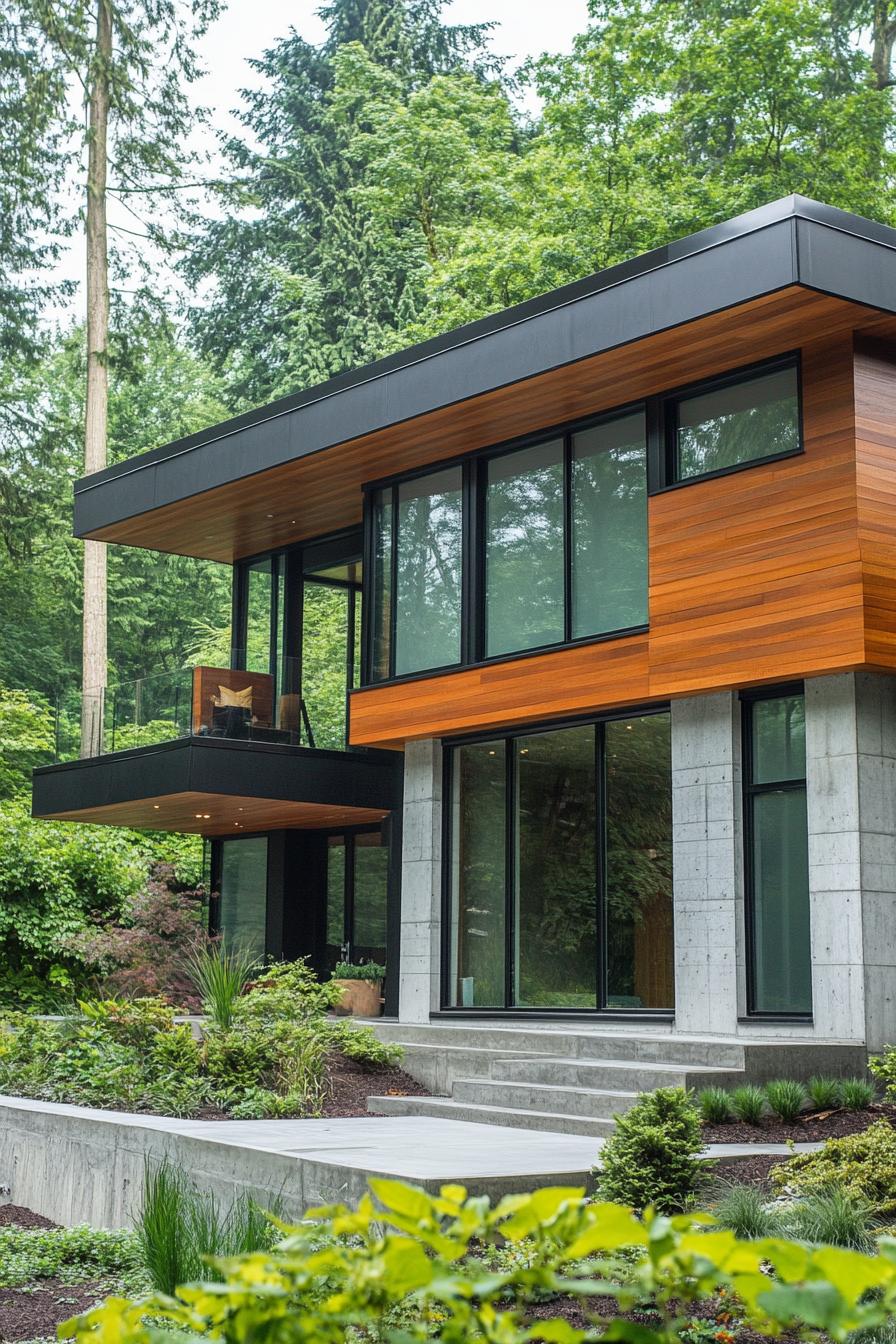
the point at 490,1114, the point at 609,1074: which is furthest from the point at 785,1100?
the point at 490,1114

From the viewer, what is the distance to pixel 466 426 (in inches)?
551

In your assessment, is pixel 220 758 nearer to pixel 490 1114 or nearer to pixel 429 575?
pixel 429 575

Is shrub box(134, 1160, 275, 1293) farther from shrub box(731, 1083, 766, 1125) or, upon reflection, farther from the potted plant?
the potted plant

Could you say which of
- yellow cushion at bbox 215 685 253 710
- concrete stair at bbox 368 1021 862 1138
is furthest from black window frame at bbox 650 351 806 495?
yellow cushion at bbox 215 685 253 710

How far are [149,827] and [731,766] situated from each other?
10.7 m

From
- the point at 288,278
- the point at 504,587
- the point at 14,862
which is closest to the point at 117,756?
the point at 14,862

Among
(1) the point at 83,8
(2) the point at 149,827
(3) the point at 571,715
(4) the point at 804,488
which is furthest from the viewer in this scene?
(1) the point at 83,8

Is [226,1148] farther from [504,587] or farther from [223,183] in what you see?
[223,183]

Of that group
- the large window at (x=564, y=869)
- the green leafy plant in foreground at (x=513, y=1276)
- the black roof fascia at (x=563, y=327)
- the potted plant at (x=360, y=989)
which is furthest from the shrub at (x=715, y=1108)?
the potted plant at (x=360, y=989)

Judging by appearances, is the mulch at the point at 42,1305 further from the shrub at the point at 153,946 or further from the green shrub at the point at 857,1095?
the shrub at the point at 153,946

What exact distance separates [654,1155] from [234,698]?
10980mm

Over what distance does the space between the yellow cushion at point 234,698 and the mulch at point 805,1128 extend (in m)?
8.86

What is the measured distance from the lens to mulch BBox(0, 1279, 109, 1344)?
5.83 meters

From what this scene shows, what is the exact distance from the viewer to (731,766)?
11.8m
